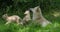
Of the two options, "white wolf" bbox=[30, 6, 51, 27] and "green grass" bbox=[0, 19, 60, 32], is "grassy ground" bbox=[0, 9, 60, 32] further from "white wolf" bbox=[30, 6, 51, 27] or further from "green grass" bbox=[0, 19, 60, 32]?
"white wolf" bbox=[30, 6, 51, 27]

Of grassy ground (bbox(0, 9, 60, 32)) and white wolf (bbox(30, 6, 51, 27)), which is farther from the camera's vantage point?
white wolf (bbox(30, 6, 51, 27))

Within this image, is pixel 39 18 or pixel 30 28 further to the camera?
pixel 39 18

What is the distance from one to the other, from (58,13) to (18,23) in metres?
2.37

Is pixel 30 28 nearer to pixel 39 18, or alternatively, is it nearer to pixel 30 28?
pixel 30 28

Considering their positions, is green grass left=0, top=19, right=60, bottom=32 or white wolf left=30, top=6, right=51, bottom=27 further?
white wolf left=30, top=6, right=51, bottom=27

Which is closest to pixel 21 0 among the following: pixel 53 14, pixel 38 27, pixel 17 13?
pixel 17 13

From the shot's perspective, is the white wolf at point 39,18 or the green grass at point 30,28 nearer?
the green grass at point 30,28

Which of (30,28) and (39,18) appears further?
(39,18)

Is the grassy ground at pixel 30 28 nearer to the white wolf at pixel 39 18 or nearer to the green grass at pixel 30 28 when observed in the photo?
the green grass at pixel 30 28

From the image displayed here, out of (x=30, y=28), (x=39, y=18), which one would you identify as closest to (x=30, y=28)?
(x=30, y=28)

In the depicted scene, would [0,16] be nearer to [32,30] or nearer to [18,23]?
[18,23]

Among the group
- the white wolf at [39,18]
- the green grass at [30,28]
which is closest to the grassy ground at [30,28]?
the green grass at [30,28]

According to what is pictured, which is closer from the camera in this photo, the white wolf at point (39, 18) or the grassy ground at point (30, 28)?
the grassy ground at point (30, 28)

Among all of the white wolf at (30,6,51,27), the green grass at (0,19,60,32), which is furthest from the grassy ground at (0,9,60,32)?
the white wolf at (30,6,51,27)
